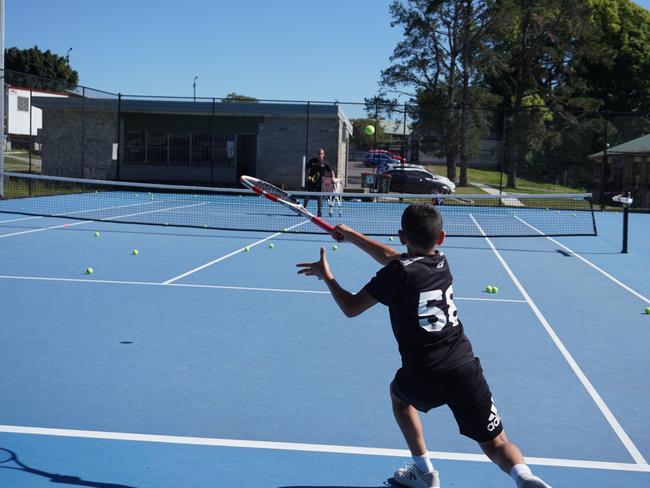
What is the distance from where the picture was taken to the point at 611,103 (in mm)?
56281

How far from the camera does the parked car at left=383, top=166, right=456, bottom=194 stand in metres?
33.0

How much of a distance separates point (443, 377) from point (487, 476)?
956mm

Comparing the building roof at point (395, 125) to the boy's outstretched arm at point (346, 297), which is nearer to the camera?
the boy's outstretched arm at point (346, 297)

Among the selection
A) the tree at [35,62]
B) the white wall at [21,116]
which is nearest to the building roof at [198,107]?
the white wall at [21,116]

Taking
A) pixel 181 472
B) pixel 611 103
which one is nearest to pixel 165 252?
pixel 181 472

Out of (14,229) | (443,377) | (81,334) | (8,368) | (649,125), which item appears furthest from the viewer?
(649,125)

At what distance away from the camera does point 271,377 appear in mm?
5996

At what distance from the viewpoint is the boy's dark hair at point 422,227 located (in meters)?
3.73

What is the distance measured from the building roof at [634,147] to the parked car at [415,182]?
714 centimetres

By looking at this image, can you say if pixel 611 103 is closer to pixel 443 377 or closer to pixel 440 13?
pixel 440 13

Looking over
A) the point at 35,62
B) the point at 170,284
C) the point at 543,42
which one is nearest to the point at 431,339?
the point at 170,284

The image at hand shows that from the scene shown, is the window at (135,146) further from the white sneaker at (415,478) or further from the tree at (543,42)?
the white sneaker at (415,478)

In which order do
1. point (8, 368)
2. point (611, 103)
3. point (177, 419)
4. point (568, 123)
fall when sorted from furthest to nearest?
point (611, 103)
point (568, 123)
point (8, 368)
point (177, 419)

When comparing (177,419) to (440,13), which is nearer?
(177,419)
